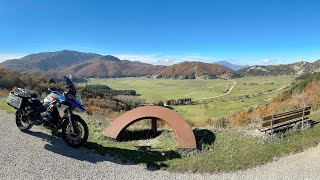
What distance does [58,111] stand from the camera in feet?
35.4

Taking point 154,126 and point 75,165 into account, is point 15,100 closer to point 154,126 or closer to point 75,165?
point 75,165

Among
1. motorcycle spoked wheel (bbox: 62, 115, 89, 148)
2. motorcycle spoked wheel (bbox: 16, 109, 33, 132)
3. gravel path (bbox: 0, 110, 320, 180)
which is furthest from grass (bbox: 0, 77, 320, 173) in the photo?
motorcycle spoked wheel (bbox: 16, 109, 33, 132)

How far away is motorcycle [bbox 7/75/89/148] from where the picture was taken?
1055 centimetres

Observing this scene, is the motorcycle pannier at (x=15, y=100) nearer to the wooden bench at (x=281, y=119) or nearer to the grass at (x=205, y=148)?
the grass at (x=205, y=148)

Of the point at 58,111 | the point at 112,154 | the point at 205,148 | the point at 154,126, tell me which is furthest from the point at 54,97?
the point at 205,148

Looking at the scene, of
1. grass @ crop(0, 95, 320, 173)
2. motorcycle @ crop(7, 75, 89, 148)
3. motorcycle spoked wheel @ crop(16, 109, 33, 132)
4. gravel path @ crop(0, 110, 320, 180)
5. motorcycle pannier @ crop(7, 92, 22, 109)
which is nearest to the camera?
gravel path @ crop(0, 110, 320, 180)

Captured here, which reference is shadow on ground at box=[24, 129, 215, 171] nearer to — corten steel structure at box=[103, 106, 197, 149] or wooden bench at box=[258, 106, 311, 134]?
corten steel structure at box=[103, 106, 197, 149]

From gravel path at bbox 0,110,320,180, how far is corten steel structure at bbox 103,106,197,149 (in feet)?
8.47

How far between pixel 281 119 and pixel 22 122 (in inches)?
511

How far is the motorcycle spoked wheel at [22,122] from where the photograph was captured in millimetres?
11977

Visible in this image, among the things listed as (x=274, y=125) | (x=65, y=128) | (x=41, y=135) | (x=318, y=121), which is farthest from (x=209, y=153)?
(x=318, y=121)

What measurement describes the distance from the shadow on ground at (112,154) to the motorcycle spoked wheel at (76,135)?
0.21 meters

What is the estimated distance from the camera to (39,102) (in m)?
11.7

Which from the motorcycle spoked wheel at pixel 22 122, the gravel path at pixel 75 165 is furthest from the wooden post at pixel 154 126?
the motorcycle spoked wheel at pixel 22 122
